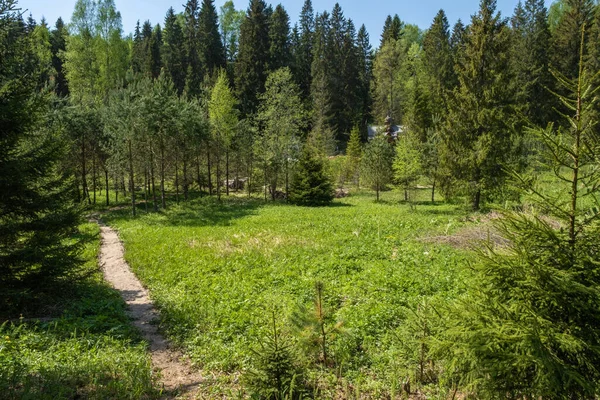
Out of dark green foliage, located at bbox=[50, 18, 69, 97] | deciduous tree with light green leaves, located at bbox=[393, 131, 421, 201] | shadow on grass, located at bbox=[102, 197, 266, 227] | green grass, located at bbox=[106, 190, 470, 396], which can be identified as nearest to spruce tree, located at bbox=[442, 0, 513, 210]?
green grass, located at bbox=[106, 190, 470, 396]

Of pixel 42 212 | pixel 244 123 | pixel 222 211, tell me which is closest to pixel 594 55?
pixel 244 123

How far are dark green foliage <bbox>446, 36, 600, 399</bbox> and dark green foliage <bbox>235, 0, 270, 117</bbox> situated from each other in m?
58.1

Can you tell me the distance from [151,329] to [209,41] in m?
71.3

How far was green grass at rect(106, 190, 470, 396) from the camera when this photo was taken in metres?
8.08

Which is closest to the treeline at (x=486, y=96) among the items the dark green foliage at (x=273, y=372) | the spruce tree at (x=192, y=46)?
the dark green foliage at (x=273, y=372)

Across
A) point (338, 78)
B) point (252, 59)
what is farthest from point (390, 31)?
point (252, 59)

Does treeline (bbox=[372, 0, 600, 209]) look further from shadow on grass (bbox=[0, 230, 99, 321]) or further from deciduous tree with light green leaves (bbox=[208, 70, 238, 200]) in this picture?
deciduous tree with light green leaves (bbox=[208, 70, 238, 200])

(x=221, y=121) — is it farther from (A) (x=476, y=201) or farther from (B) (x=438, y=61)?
(B) (x=438, y=61)

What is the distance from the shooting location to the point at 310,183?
34.1 m

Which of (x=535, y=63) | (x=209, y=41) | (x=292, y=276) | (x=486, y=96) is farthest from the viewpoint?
(x=209, y=41)

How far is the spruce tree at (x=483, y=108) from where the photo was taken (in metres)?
22.8

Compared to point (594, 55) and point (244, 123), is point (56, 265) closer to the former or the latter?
point (244, 123)

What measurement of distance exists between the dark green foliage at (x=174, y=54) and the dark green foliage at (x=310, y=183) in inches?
1804

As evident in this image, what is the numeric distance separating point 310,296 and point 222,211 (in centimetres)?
2060
